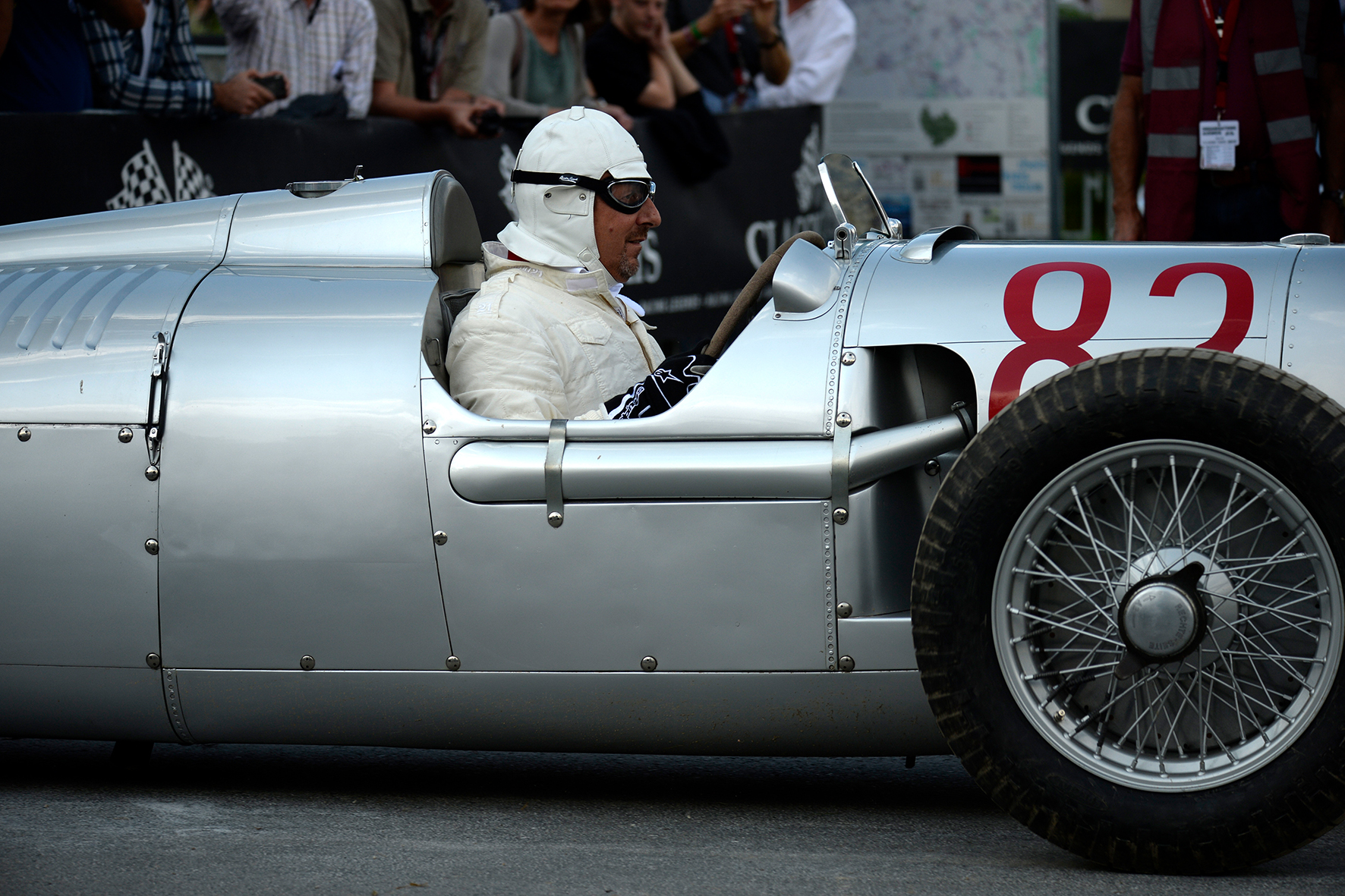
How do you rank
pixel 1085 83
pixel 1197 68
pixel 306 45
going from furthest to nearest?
pixel 1085 83 < pixel 306 45 < pixel 1197 68

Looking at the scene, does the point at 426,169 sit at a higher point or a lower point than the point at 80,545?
higher

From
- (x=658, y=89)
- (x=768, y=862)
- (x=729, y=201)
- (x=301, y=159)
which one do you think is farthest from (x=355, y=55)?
(x=768, y=862)

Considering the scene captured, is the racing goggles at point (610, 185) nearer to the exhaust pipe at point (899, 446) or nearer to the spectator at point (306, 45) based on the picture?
the exhaust pipe at point (899, 446)

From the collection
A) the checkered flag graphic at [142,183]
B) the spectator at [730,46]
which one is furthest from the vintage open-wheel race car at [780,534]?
the spectator at [730,46]

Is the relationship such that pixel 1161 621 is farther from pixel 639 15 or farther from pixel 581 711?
pixel 639 15

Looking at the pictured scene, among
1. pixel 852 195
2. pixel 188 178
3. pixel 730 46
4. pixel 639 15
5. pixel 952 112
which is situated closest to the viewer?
pixel 852 195

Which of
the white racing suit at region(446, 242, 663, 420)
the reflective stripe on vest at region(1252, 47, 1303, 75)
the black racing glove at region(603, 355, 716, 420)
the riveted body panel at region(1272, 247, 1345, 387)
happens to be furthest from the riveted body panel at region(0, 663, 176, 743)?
the reflective stripe on vest at region(1252, 47, 1303, 75)

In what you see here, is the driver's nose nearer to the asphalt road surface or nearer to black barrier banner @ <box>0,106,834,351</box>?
the asphalt road surface

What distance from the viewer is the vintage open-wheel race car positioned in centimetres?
277

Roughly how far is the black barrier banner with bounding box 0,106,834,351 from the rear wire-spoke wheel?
3.83 m

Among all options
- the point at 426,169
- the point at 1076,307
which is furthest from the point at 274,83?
the point at 1076,307

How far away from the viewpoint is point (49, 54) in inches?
218

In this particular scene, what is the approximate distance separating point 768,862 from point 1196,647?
0.84 m

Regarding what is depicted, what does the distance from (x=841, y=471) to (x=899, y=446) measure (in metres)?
0.12
